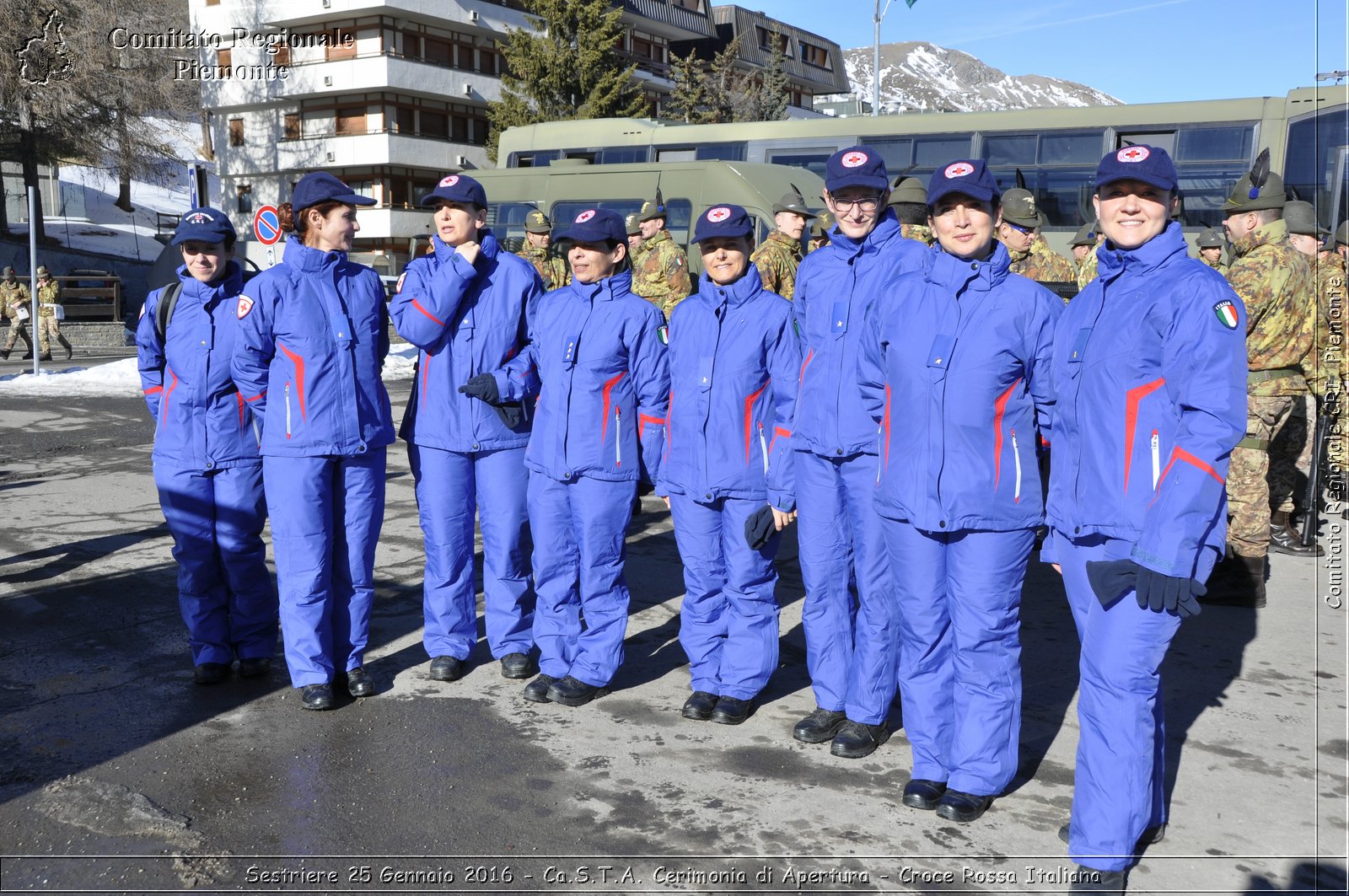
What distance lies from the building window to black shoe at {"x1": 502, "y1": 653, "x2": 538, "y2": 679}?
207 ft

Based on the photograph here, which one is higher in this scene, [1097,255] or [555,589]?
[1097,255]

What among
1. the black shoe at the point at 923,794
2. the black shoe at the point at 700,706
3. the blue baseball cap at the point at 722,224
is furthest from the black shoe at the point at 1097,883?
the blue baseball cap at the point at 722,224

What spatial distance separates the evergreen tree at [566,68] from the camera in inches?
1471

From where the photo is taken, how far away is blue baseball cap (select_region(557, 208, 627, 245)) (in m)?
4.93

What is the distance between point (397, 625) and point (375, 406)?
1.56 m

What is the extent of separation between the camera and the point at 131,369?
18.6 meters

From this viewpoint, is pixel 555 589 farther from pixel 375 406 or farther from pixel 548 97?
pixel 548 97

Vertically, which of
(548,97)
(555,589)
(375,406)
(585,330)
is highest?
(548,97)

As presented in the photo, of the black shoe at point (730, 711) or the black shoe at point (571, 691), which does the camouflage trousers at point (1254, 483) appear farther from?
the black shoe at point (571, 691)

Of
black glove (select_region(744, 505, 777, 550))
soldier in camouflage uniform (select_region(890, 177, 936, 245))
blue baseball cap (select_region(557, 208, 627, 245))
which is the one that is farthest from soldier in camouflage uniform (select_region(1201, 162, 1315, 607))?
blue baseball cap (select_region(557, 208, 627, 245))

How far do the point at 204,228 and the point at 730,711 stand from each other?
3075 millimetres

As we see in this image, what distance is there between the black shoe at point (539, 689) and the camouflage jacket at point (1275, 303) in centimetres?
450

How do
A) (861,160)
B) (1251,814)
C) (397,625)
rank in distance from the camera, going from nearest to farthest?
(1251,814) < (861,160) < (397,625)

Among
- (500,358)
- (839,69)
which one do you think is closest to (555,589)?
(500,358)
